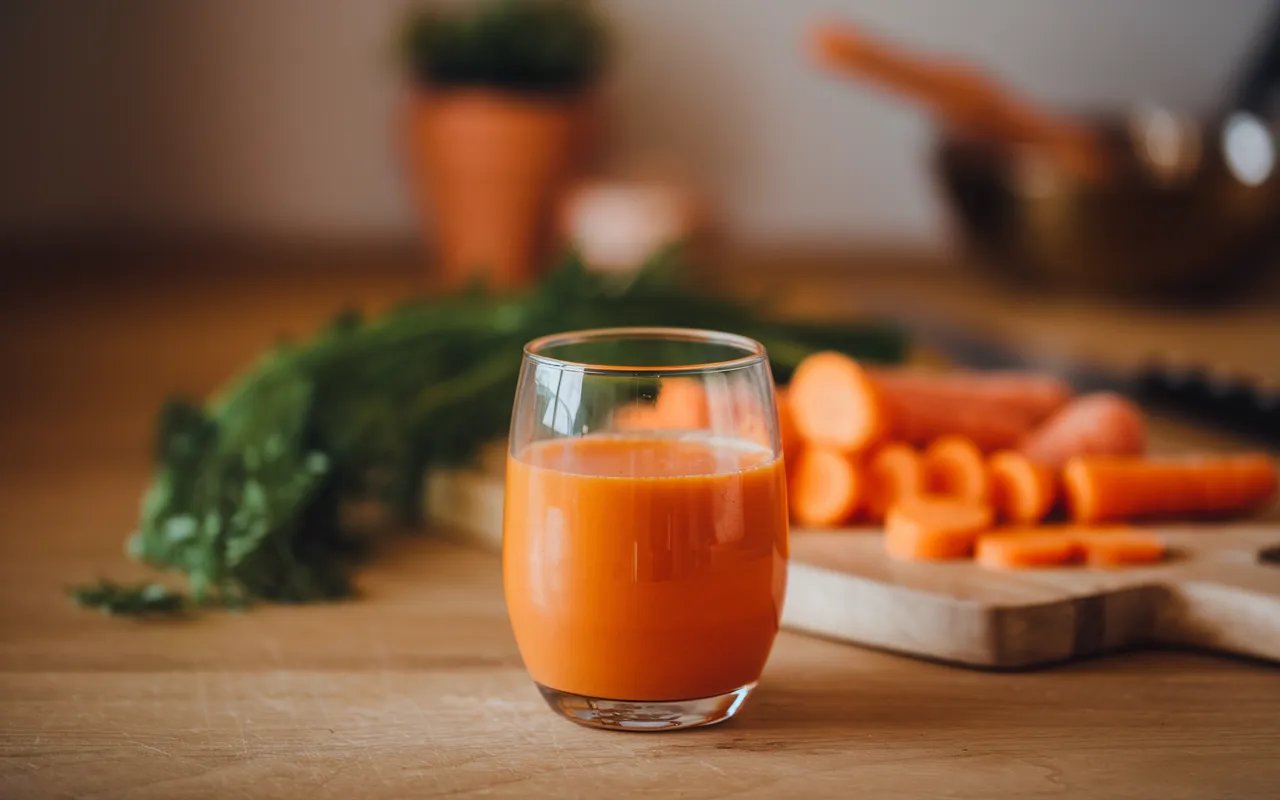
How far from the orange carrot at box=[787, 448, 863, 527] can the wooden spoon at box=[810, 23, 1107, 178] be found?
91cm

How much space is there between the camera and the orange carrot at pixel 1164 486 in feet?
3.78

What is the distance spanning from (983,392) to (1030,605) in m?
0.39

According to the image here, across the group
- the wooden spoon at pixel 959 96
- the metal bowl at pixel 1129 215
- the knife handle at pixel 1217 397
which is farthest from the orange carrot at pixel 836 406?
the metal bowl at pixel 1129 215

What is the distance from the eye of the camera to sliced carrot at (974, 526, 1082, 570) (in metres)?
1.05

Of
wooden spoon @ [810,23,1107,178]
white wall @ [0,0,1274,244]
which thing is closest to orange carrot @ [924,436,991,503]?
wooden spoon @ [810,23,1107,178]

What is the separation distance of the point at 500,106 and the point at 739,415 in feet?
Answer: 5.57

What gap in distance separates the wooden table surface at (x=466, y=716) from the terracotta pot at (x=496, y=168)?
1306 millimetres

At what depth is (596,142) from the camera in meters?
2.57

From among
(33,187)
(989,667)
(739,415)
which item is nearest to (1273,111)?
(989,667)

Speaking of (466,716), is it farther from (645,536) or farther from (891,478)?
(891,478)

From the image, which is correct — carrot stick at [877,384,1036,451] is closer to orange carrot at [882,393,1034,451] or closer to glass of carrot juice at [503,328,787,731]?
orange carrot at [882,393,1034,451]

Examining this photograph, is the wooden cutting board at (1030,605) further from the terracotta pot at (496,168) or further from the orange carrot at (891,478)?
the terracotta pot at (496,168)

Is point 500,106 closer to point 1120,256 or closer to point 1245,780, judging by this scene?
point 1120,256

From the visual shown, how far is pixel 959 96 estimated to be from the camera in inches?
80.7
